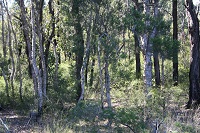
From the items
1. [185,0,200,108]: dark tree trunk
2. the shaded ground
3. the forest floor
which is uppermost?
[185,0,200,108]: dark tree trunk

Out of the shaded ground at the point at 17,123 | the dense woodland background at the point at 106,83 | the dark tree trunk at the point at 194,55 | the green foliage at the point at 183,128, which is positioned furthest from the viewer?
the dark tree trunk at the point at 194,55

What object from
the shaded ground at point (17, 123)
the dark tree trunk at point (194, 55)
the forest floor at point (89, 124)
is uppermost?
the dark tree trunk at point (194, 55)

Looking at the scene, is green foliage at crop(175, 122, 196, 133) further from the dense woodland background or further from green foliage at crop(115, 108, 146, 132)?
green foliage at crop(115, 108, 146, 132)

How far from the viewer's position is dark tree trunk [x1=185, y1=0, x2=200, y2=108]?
14.0 metres

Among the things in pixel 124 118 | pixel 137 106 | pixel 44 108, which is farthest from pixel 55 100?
pixel 124 118

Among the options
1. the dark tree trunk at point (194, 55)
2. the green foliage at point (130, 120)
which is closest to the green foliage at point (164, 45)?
the dark tree trunk at point (194, 55)

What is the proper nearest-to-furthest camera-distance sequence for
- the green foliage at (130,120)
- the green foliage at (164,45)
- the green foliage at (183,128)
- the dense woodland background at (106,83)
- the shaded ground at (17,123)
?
the green foliage at (183,128)
the green foliage at (130,120)
the dense woodland background at (106,83)
the green foliage at (164,45)
the shaded ground at (17,123)

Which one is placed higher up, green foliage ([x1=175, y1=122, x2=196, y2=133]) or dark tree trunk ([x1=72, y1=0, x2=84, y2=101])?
dark tree trunk ([x1=72, y1=0, x2=84, y2=101])

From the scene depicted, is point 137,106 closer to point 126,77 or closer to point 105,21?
point 105,21

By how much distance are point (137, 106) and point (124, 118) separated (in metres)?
2.95

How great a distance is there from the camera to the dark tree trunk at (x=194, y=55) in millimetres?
14023

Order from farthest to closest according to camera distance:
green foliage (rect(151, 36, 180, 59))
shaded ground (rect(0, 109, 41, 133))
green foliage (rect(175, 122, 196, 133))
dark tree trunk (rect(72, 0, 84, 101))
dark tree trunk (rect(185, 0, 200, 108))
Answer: dark tree trunk (rect(72, 0, 84, 101))
dark tree trunk (rect(185, 0, 200, 108))
shaded ground (rect(0, 109, 41, 133))
green foliage (rect(151, 36, 180, 59))
green foliage (rect(175, 122, 196, 133))

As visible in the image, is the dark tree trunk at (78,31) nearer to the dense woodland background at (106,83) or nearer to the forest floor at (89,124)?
the dense woodland background at (106,83)

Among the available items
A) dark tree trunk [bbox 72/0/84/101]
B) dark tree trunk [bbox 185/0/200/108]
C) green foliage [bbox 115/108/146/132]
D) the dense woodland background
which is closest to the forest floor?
the dense woodland background
